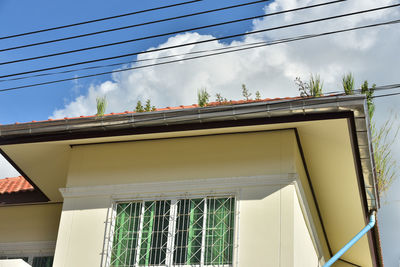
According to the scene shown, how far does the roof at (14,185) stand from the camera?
12.8 metres

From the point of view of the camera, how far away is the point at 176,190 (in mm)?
9805

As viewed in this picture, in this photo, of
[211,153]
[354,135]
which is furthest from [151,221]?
[354,135]

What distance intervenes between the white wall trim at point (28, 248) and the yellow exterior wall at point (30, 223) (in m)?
0.10

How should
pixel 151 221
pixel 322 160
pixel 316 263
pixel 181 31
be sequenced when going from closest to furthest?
pixel 181 31
pixel 151 221
pixel 322 160
pixel 316 263

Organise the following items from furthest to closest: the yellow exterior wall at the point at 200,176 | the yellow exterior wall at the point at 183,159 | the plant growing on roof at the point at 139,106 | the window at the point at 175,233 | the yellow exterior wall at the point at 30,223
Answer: the yellow exterior wall at the point at 30,223 → the plant growing on roof at the point at 139,106 → the yellow exterior wall at the point at 183,159 → the window at the point at 175,233 → the yellow exterior wall at the point at 200,176

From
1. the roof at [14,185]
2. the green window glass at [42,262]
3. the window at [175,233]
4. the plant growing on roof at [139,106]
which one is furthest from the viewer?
the roof at [14,185]

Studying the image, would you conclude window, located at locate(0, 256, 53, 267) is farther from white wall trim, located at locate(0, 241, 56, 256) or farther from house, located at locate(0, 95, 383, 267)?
house, located at locate(0, 95, 383, 267)

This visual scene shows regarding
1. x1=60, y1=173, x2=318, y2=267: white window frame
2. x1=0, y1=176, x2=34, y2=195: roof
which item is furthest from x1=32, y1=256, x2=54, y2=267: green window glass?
x1=60, y1=173, x2=318, y2=267: white window frame

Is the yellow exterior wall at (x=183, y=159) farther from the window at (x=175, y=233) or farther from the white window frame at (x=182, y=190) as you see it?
the window at (x=175, y=233)

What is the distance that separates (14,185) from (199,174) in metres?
5.30

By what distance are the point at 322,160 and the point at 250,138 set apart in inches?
63.0

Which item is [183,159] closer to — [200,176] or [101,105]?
[200,176]

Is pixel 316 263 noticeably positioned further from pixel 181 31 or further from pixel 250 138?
pixel 181 31

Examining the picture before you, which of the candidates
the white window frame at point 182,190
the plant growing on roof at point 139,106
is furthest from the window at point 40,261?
the plant growing on roof at point 139,106
